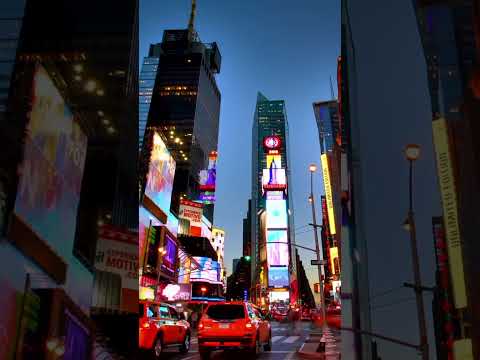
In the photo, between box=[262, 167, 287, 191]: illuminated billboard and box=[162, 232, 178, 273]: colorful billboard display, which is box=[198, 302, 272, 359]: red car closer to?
box=[162, 232, 178, 273]: colorful billboard display

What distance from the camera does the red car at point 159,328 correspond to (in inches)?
465

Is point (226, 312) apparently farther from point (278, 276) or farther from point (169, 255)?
point (278, 276)

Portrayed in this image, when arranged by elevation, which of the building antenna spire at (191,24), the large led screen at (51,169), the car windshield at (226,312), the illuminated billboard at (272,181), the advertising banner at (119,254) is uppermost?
the building antenna spire at (191,24)

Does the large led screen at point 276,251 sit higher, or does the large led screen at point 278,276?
the large led screen at point 276,251

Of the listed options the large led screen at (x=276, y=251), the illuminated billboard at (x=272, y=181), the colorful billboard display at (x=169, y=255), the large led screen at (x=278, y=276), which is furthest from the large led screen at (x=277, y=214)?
the colorful billboard display at (x=169, y=255)

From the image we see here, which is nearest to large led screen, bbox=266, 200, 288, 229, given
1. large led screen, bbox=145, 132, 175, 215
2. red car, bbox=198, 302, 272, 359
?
large led screen, bbox=145, 132, 175, 215

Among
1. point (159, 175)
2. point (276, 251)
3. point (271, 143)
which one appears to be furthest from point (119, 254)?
point (271, 143)

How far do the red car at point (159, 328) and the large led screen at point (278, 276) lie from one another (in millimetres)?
95745

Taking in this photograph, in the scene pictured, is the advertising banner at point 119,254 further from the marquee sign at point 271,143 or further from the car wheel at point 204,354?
the marquee sign at point 271,143

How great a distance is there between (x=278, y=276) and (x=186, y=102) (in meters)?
91.1

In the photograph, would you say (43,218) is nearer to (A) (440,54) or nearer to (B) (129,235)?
(B) (129,235)

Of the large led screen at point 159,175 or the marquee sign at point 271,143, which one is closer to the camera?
the large led screen at point 159,175

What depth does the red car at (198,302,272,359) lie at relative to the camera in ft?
44.5

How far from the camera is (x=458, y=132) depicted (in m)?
3.34
